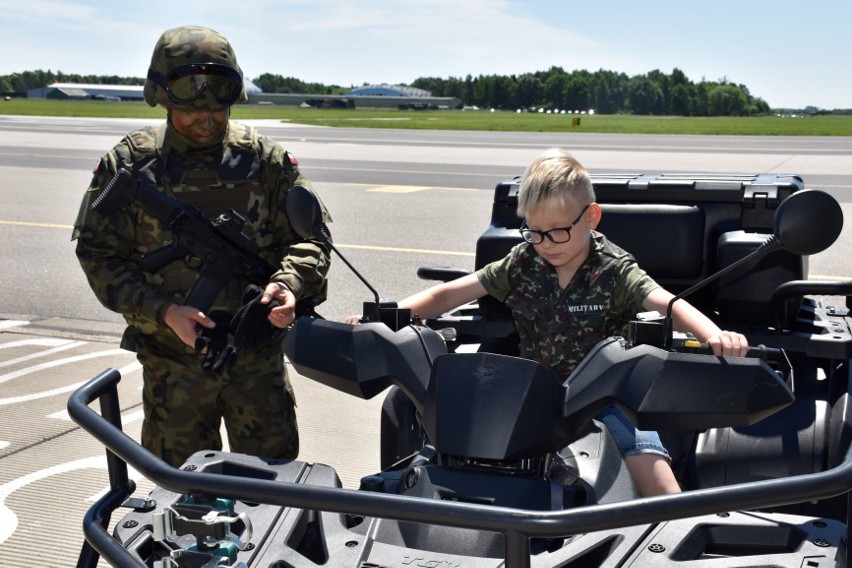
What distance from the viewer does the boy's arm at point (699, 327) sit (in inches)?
97.0

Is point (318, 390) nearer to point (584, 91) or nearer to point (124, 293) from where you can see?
point (124, 293)

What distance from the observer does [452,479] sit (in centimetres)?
229

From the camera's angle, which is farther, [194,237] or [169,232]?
[169,232]

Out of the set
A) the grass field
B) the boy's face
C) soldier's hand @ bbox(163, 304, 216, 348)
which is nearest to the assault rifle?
soldier's hand @ bbox(163, 304, 216, 348)

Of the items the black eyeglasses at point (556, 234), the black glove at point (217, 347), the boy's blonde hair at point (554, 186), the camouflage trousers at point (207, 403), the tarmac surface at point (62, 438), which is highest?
the boy's blonde hair at point (554, 186)

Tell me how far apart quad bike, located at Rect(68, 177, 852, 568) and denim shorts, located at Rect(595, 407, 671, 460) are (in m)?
0.05

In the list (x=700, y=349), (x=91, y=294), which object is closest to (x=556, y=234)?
(x=700, y=349)

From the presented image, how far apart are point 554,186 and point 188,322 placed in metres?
1.34

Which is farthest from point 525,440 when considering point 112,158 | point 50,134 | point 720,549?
point 50,134

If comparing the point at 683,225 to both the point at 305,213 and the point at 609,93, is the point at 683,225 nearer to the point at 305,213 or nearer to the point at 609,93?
the point at 305,213

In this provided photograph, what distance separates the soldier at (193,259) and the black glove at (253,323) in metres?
0.14

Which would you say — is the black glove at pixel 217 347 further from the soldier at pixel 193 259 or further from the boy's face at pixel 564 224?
the boy's face at pixel 564 224

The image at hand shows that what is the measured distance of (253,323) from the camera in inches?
128

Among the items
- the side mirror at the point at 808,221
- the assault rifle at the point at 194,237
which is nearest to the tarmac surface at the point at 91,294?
the assault rifle at the point at 194,237
